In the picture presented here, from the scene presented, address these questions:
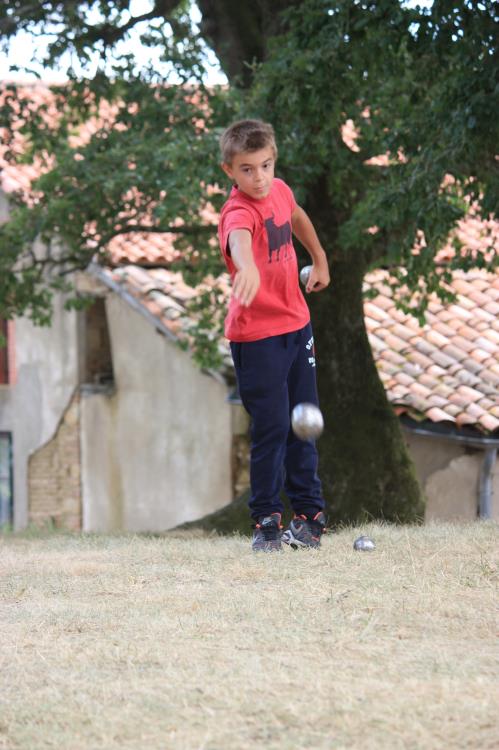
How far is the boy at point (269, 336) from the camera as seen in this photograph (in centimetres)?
489

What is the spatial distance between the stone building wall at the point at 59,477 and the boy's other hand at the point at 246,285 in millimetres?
14289

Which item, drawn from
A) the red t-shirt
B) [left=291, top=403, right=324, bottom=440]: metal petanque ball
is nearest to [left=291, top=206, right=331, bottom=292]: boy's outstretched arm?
the red t-shirt

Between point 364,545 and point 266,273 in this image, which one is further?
point 364,545

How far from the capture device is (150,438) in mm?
17203

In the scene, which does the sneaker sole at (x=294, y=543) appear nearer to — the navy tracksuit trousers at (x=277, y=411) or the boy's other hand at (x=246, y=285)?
the navy tracksuit trousers at (x=277, y=411)

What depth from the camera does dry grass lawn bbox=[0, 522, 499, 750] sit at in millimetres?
2799

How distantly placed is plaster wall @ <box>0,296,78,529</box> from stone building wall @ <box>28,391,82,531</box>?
125mm

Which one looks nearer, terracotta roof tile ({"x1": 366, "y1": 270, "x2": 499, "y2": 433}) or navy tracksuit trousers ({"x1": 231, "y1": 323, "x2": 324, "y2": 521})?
navy tracksuit trousers ({"x1": 231, "y1": 323, "x2": 324, "y2": 521})

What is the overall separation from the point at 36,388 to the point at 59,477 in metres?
1.55

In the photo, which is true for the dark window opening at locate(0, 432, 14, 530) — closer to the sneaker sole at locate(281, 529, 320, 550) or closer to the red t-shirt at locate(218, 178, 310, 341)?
the sneaker sole at locate(281, 529, 320, 550)

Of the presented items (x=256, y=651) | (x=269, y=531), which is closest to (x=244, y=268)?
(x=269, y=531)

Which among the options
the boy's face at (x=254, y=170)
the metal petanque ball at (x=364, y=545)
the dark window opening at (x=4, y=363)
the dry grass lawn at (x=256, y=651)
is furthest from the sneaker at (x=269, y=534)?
the dark window opening at (x=4, y=363)

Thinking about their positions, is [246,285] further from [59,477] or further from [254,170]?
[59,477]

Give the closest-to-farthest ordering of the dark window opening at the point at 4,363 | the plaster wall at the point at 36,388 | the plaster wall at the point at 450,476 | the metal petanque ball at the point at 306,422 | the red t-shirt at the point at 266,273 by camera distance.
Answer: the red t-shirt at the point at 266,273
the metal petanque ball at the point at 306,422
the plaster wall at the point at 450,476
the plaster wall at the point at 36,388
the dark window opening at the point at 4,363
